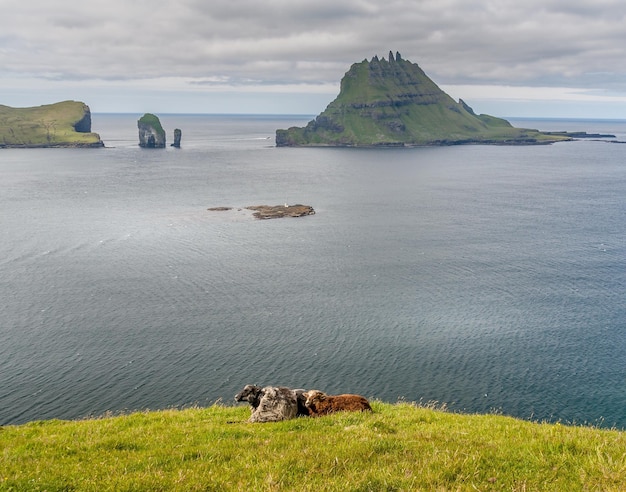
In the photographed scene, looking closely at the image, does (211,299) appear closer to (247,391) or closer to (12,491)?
(247,391)

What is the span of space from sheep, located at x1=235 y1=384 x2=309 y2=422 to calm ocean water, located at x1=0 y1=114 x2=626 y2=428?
1153 inches

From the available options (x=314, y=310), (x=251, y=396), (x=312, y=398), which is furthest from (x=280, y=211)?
(x=251, y=396)

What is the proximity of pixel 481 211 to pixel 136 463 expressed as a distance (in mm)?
143451

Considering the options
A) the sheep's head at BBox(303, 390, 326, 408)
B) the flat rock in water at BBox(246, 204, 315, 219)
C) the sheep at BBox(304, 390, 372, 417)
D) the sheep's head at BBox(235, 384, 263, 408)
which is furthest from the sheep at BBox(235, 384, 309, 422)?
the flat rock in water at BBox(246, 204, 315, 219)

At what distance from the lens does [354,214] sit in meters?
141

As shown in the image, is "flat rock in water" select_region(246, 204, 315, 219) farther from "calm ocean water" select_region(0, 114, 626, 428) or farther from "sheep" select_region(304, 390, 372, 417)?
"sheep" select_region(304, 390, 372, 417)

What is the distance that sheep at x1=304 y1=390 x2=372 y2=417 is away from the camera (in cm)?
1942

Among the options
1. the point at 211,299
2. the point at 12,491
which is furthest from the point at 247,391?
the point at 211,299

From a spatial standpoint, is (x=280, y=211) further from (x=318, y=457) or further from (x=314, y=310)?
(x=318, y=457)

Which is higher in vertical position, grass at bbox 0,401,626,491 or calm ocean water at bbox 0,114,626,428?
grass at bbox 0,401,626,491

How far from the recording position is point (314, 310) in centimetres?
6969

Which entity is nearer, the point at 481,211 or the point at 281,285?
the point at 281,285

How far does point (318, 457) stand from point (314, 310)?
5665cm

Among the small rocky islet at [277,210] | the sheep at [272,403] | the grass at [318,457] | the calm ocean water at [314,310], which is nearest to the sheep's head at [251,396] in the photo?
the sheep at [272,403]
